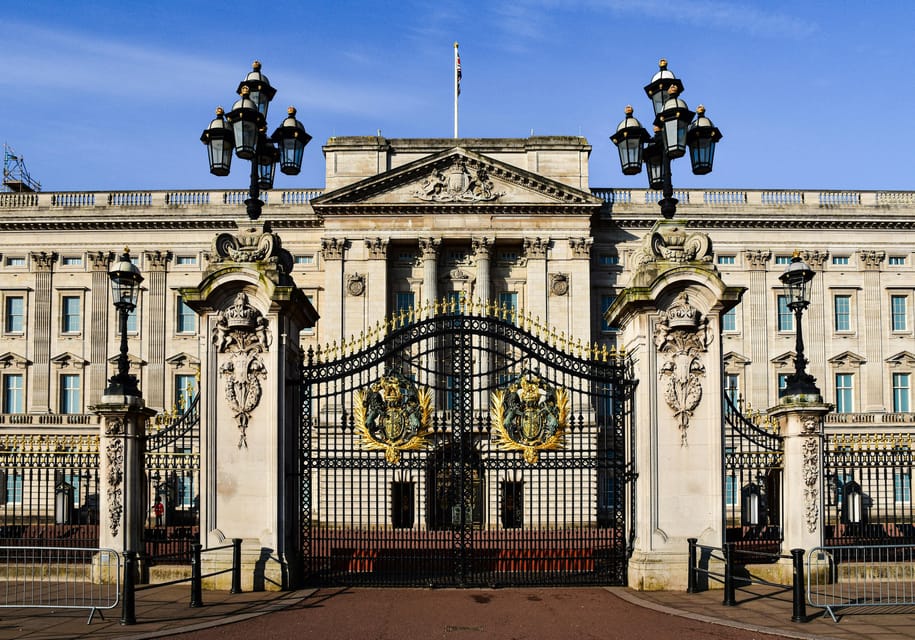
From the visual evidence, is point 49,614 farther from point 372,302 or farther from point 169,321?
point 169,321

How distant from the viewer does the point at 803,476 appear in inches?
638

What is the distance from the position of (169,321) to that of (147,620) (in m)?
40.0

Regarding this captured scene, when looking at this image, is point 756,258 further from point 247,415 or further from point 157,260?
point 247,415

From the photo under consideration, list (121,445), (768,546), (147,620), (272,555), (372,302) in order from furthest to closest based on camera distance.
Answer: (372,302) < (768,546) < (121,445) < (272,555) < (147,620)

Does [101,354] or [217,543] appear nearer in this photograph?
[217,543]

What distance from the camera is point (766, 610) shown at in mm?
13719

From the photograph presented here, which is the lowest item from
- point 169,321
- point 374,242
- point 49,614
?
point 49,614

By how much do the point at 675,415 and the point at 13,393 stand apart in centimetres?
4458

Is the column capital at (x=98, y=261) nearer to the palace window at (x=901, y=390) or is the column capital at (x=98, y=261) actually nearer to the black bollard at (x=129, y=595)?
the black bollard at (x=129, y=595)

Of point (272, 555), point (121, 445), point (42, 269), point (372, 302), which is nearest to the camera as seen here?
point (272, 555)

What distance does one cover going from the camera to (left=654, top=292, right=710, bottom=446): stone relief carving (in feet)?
52.1

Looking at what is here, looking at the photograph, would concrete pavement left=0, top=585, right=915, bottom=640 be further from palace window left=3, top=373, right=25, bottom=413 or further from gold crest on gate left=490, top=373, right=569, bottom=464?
palace window left=3, top=373, right=25, bottom=413

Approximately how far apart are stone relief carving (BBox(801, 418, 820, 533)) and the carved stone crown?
2.63 metres

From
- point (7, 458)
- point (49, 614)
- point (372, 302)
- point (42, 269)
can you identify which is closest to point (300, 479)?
point (49, 614)
